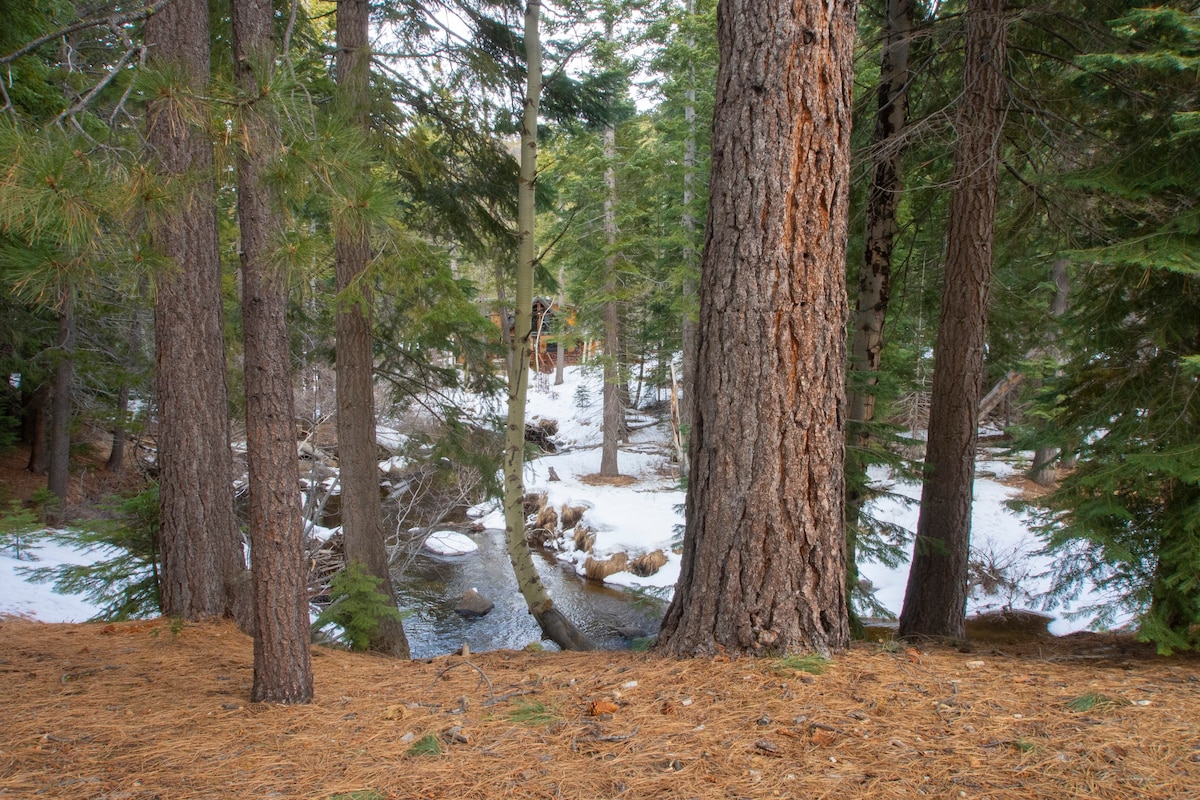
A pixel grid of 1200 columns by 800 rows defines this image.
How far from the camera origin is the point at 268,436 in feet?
10.6

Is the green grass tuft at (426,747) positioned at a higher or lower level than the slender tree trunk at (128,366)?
lower

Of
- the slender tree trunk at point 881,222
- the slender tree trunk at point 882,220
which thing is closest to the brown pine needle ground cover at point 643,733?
the slender tree trunk at point 881,222

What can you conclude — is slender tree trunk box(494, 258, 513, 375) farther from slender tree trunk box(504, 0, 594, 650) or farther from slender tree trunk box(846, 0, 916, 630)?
slender tree trunk box(846, 0, 916, 630)

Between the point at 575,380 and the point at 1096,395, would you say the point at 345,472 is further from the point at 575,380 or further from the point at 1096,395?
the point at 575,380

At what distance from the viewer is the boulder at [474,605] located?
10.9m

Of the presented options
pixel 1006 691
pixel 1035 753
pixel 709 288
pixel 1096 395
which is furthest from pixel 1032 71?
pixel 1035 753

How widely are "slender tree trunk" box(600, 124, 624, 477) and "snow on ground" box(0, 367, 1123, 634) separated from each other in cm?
91

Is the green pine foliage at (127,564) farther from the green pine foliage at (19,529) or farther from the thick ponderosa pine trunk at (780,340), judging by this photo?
the thick ponderosa pine trunk at (780,340)

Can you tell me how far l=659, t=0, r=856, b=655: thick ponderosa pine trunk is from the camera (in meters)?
3.33

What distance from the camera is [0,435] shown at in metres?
13.4

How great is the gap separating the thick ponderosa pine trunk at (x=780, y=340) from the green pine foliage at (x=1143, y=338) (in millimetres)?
2029

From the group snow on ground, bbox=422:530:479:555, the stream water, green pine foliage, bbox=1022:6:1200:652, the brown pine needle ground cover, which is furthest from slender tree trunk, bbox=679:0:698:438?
the brown pine needle ground cover

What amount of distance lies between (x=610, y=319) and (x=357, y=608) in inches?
508

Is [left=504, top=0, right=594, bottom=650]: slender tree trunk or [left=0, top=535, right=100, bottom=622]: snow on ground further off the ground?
[left=504, top=0, right=594, bottom=650]: slender tree trunk
